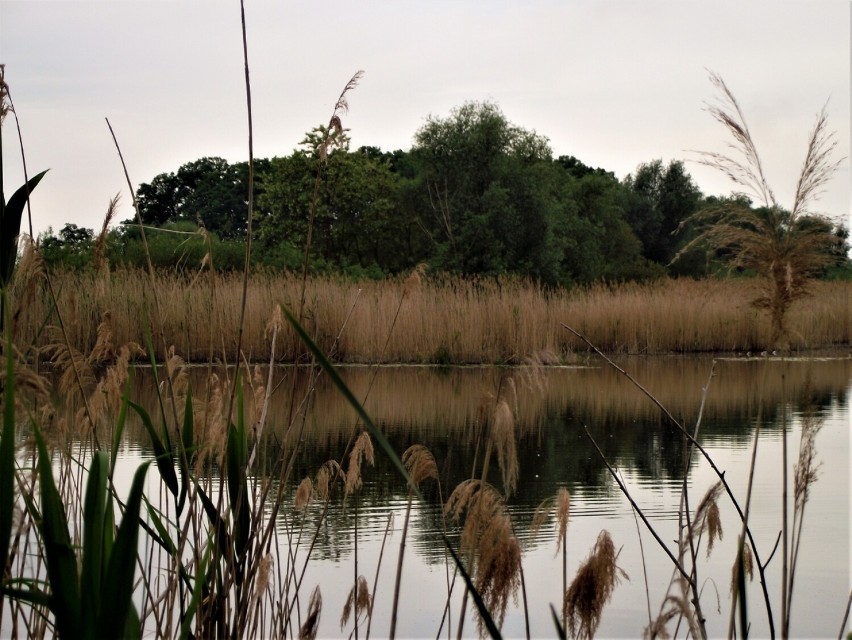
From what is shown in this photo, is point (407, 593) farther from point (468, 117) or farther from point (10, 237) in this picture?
point (468, 117)

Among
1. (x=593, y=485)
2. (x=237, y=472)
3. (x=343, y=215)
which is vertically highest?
(x=343, y=215)

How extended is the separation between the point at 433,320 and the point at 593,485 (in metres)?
7.81

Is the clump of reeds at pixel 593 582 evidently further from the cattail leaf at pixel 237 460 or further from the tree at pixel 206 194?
the tree at pixel 206 194

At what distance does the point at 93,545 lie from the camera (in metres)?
1.21

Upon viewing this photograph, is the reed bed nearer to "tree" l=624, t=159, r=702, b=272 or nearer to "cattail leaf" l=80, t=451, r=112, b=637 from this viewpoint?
"cattail leaf" l=80, t=451, r=112, b=637

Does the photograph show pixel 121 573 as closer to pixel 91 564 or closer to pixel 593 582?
pixel 91 564

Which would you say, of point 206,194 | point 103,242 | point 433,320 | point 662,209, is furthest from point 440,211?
point 103,242

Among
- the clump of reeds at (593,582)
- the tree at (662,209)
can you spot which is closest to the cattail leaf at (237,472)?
the clump of reeds at (593,582)

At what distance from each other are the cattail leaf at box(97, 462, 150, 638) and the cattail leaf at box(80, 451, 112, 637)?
1 centimetres

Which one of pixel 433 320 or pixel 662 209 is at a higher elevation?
pixel 662 209

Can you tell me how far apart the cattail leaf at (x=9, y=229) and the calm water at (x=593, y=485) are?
2.12 feet

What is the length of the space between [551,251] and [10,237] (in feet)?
92.0

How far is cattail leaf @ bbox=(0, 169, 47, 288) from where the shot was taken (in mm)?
1623

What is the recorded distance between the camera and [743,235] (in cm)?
190
